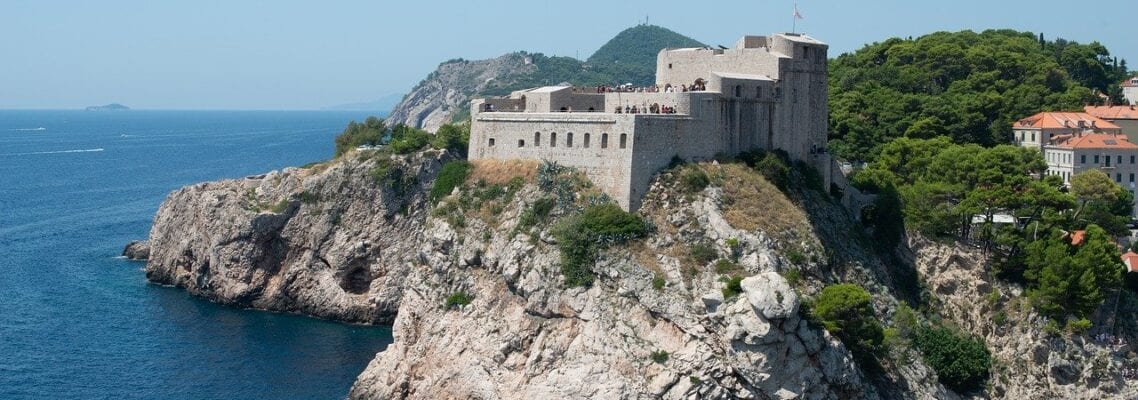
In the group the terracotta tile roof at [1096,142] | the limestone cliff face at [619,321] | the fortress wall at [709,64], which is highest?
the fortress wall at [709,64]

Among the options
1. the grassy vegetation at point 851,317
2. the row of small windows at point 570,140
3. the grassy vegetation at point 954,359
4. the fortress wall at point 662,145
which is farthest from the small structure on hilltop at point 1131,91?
the row of small windows at point 570,140

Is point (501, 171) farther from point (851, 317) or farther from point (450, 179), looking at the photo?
point (851, 317)

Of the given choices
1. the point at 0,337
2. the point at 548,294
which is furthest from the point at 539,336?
the point at 0,337

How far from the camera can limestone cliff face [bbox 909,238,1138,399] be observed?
5825cm

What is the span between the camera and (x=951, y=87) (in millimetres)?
89688

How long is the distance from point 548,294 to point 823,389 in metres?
11.2

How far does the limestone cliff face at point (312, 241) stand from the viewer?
76250 millimetres

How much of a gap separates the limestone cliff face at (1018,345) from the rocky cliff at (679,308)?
7cm

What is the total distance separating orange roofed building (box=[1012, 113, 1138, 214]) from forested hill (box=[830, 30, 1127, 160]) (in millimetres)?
2308

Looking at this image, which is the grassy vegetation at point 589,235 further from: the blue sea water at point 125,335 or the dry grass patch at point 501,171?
the blue sea water at point 125,335

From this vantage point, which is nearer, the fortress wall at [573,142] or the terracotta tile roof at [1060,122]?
the fortress wall at [573,142]

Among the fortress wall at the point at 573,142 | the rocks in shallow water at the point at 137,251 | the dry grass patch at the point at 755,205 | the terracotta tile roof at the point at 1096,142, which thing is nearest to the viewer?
the dry grass patch at the point at 755,205

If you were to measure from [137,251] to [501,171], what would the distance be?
1762 inches

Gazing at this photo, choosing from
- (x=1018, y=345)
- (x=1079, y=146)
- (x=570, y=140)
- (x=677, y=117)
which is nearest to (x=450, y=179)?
(x=570, y=140)
